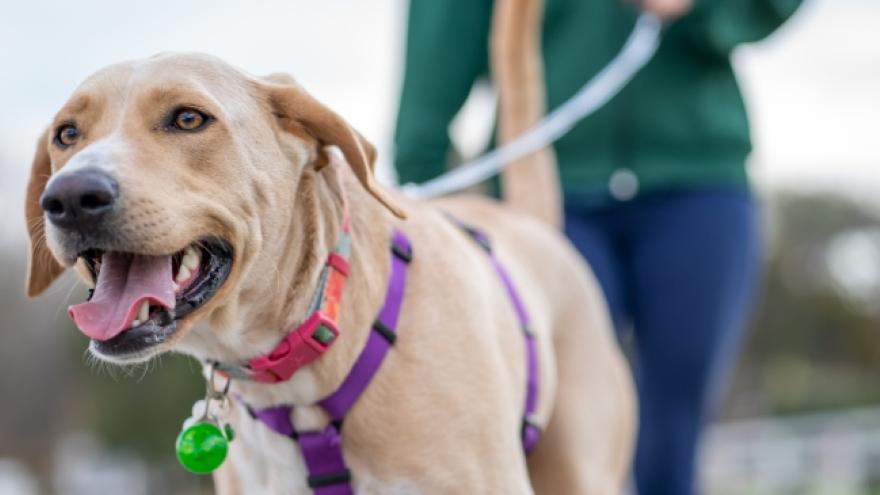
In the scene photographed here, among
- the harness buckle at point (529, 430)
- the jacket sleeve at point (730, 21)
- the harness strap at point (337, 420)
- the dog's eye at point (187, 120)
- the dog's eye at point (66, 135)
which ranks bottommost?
the harness buckle at point (529, 430)

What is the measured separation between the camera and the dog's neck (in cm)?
288

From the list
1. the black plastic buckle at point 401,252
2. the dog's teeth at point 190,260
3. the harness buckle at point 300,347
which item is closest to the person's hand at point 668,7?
the black plastic buckle at point 401,252

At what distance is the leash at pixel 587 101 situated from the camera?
4.26 metres

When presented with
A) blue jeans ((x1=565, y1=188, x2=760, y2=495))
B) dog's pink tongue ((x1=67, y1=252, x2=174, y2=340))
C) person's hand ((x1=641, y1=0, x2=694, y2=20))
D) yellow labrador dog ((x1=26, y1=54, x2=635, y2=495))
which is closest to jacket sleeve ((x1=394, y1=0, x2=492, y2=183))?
blue jeans ((x1=565, y1=188, x2=760, y2=495))

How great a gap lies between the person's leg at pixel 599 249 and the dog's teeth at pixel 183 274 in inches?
79.5

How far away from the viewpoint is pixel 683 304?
14.0ft

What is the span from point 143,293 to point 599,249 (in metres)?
2.17

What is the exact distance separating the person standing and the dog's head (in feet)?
5.35

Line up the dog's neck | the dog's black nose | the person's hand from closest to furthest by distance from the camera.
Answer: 1. the dog's black nose
2. the dog's neck
3. the person's hand

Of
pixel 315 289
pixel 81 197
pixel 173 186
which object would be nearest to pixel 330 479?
pixel 315 289

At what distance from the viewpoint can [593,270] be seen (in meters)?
4.31

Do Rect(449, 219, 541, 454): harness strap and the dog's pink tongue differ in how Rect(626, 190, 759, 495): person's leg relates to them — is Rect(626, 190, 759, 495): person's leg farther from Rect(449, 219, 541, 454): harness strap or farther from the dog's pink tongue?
the dog's pink tongue

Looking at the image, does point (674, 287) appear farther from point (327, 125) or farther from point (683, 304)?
point (327, 125)

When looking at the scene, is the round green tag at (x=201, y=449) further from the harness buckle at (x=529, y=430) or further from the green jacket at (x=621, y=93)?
the green jacket at (x=621, y=93)
